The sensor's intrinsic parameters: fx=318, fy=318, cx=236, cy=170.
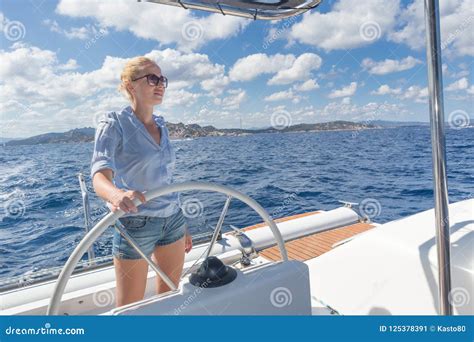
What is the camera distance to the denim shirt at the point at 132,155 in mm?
877

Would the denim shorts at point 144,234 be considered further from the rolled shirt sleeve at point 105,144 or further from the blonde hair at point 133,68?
the blonde hair at point 133,68

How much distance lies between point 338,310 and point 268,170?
702cm

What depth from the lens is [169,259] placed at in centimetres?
105

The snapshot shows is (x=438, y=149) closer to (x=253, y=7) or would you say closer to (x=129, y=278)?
(x=253, y=7)

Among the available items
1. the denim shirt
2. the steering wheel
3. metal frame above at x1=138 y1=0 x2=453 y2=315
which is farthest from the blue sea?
metal frame above at x1=138 y1=0 x2=453 y2=315

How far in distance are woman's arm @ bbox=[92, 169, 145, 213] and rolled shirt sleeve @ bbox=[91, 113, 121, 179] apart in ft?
0.06

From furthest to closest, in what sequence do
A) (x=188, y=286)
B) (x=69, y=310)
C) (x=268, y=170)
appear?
(x=268, y=170) < (x=69, y=310) < (x=188, y=286)

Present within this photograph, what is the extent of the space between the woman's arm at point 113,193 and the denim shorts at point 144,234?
0.15 metres

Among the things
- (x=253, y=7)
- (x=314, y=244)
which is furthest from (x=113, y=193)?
(x=314, y=244)

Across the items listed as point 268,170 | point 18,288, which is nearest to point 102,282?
point 18,288

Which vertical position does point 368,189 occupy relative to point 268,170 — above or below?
below
